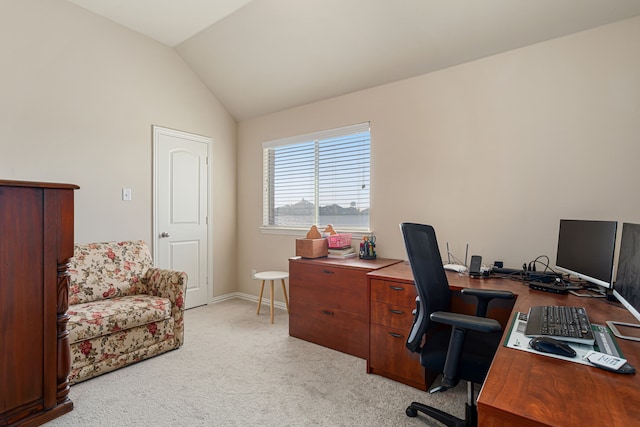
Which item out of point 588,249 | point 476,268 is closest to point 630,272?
point 588,249

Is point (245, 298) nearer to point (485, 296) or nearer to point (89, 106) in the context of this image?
point (89, 106)

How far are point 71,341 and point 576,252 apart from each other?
3.33 meters

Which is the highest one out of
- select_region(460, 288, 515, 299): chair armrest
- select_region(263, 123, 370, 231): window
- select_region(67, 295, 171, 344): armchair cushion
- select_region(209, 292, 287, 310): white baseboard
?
select_region(263, 123, 370, 231): window

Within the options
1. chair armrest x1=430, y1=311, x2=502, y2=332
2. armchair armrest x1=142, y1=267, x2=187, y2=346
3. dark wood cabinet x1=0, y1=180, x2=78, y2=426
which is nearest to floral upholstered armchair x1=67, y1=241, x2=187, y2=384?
armchair armrest x1=142, y1=267, x2=187, y2=346

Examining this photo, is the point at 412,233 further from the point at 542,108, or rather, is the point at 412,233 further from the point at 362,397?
the point at 542,108

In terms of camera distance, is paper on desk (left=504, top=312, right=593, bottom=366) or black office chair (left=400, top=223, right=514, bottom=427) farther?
black office chair (left=400, top=223, right=514, bottom=427)

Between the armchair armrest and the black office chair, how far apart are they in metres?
1.99

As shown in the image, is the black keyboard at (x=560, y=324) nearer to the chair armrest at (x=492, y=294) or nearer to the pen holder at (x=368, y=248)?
the chair armrest at (x=492, y=294)

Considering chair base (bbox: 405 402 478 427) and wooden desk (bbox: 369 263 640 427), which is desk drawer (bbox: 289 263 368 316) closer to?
chair base (bbox: 405 402 478 427)

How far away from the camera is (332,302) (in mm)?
2883

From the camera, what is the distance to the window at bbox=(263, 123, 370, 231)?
11.2 ft

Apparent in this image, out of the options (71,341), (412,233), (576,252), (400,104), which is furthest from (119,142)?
(576,252)

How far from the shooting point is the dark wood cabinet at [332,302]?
107 inches

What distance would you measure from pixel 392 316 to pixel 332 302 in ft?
2.27
